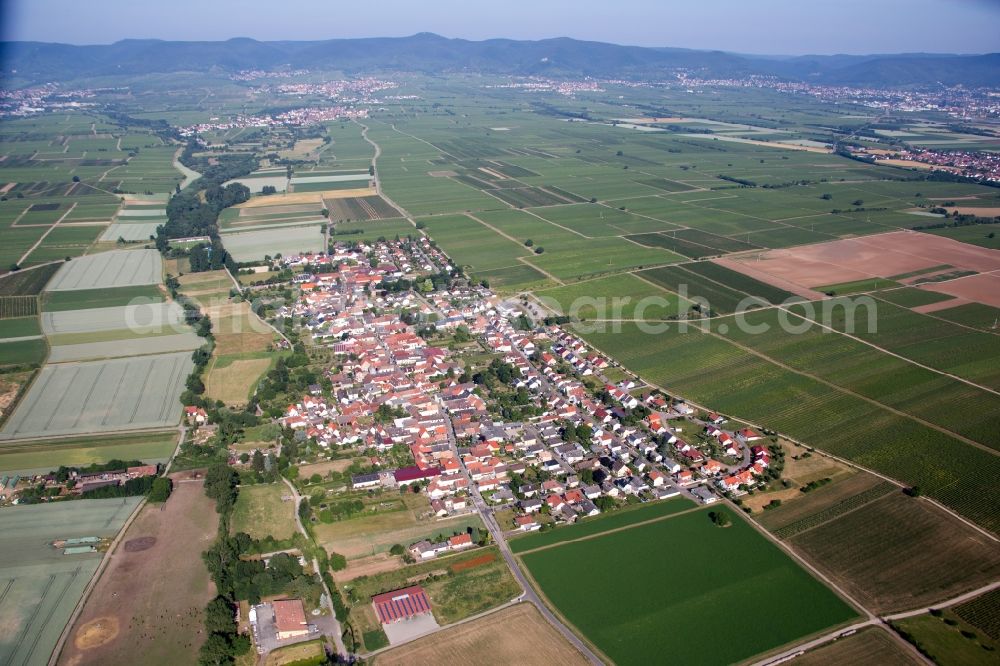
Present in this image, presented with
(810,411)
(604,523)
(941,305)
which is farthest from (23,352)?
(941,305)

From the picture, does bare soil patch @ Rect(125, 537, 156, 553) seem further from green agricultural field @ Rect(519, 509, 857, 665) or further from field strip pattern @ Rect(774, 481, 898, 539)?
field strip pattern @ Rect(774, 481, 898, 539)

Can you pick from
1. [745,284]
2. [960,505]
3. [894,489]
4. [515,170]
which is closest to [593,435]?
[894,489]

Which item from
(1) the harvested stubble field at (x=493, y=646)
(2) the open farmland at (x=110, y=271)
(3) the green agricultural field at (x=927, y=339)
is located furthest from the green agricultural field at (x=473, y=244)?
(1) the harvested stubble field at (x=493, y=646)

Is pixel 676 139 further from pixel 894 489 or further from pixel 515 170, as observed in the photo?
pixel 894 489

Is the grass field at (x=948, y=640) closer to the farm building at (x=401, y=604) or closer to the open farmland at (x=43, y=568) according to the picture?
the farm building at (x=401, y=604)

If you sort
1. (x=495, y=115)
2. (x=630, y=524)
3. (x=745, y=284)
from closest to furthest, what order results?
(x=630, y=524), (x=745, y=284), (x=495, y=115)

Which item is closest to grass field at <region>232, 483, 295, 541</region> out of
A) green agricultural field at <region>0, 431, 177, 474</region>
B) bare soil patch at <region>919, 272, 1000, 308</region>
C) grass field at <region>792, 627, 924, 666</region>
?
green agricultural field at <region>0, 431, 177, 474</region>
